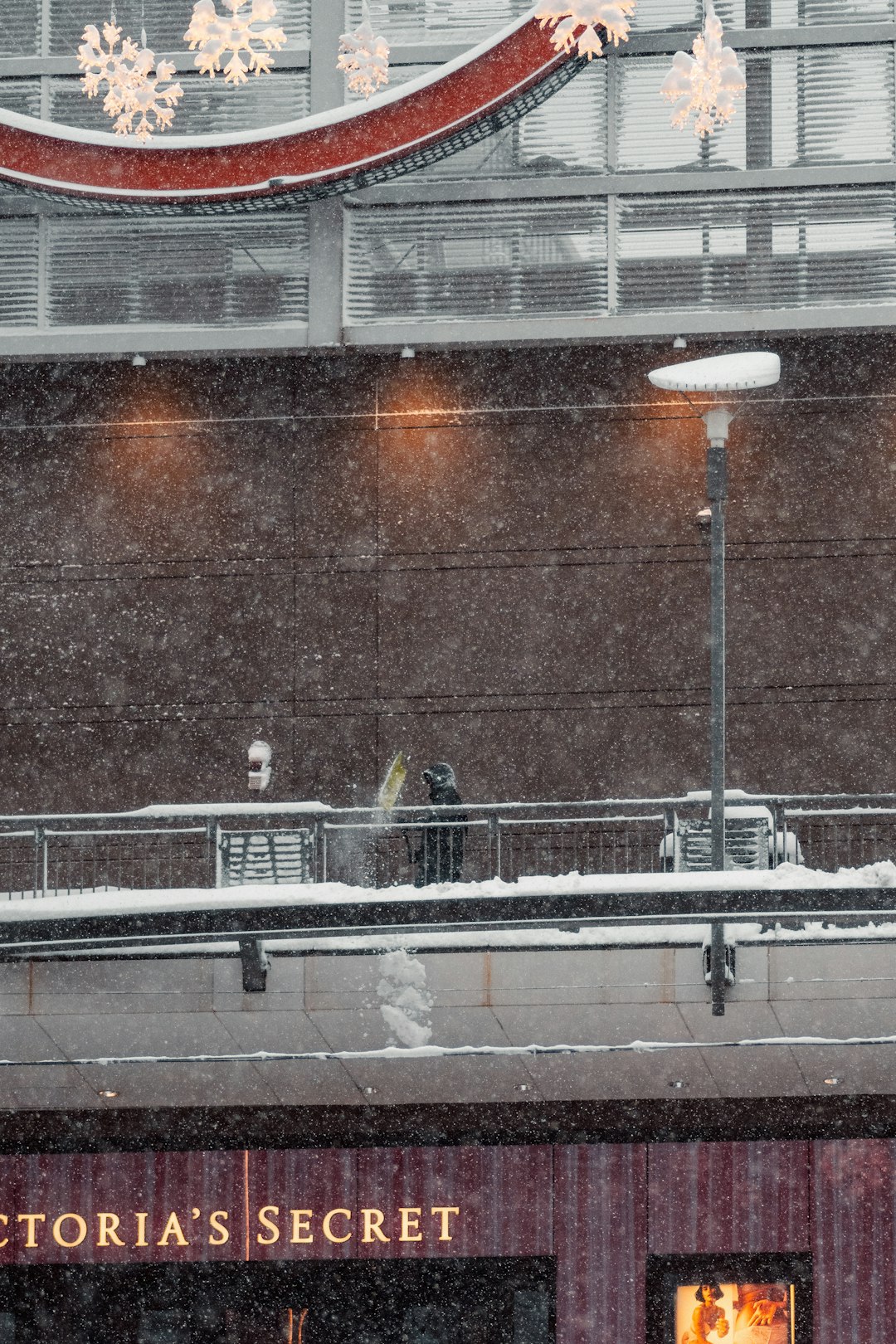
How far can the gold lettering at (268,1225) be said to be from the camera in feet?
48.6

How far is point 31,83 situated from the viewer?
18.2 metres

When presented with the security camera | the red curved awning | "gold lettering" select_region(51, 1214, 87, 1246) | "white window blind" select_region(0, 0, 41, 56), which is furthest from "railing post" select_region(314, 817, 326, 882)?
"white window blind" select_region(0, 0, 41, 56)

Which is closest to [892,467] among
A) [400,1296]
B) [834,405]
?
[834,405]

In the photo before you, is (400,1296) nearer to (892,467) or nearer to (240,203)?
(892,467)

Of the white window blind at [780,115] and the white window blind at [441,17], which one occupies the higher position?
the white window blind at [441,17]

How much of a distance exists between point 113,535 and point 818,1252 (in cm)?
1091

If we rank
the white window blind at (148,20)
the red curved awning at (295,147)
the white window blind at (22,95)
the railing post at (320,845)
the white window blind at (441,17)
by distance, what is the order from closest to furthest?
the railing post at (320,845)
the red curved awning at (295,147)
the white window blind at (441,17)
the white window blind at (148,20)
the white window blind at (22,95)

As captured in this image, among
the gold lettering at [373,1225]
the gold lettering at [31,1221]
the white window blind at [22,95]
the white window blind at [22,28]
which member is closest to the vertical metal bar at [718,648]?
the gold lettering at [373,1225]

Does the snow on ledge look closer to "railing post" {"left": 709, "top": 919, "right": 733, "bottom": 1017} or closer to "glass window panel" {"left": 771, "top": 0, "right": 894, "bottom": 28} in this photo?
"railing post" {"left": 709, "top": 919, "right": 733, "bottom": 1017}

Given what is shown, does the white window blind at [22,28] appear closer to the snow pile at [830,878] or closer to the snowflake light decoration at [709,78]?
the snowflake light decoration at [709,78]

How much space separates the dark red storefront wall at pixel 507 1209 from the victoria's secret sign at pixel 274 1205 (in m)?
0.01

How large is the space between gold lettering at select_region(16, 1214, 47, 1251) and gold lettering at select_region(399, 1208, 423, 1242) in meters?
3.39

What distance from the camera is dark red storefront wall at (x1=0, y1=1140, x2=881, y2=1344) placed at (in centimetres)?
1459

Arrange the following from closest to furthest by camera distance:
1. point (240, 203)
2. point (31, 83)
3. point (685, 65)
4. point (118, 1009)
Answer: point (685, 65) < point (118, 1009) < point (240, 203) < point (31, 83)
